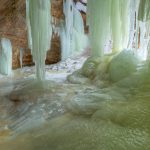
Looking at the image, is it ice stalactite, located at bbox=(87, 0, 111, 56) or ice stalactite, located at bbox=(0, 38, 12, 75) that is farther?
ice stalactite, located at bbox=(0, 38, 12, 75)

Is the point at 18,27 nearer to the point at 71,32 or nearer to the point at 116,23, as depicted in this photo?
the point at 71,32

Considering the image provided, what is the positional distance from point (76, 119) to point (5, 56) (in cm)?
514

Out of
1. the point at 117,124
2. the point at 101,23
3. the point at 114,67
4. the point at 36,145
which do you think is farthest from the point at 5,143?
the point at 101,23

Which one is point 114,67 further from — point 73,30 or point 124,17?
point 73,30

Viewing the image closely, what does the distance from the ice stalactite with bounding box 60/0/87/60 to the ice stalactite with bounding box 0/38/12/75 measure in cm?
182

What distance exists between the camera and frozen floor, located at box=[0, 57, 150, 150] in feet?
8.36

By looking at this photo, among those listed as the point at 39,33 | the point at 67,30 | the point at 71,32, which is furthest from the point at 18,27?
the point at 39,33

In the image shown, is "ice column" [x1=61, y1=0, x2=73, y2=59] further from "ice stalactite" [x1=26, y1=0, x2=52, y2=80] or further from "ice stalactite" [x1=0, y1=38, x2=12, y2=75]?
"ice stalactite" [x1=26, y1=0, x2=52, y2=80]

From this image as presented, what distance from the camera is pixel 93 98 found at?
12.5ft

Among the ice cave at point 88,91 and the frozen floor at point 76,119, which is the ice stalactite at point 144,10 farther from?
the frozen floor at point 76,119

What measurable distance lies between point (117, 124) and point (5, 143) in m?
1.21

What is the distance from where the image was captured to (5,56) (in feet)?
25.8

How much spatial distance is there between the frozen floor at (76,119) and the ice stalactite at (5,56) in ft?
10.3

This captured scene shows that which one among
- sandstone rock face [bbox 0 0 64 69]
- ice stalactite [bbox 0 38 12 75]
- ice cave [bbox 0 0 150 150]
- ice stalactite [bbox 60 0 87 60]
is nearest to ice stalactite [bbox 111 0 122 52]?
ice cave [bbox 0 0 150 150]
